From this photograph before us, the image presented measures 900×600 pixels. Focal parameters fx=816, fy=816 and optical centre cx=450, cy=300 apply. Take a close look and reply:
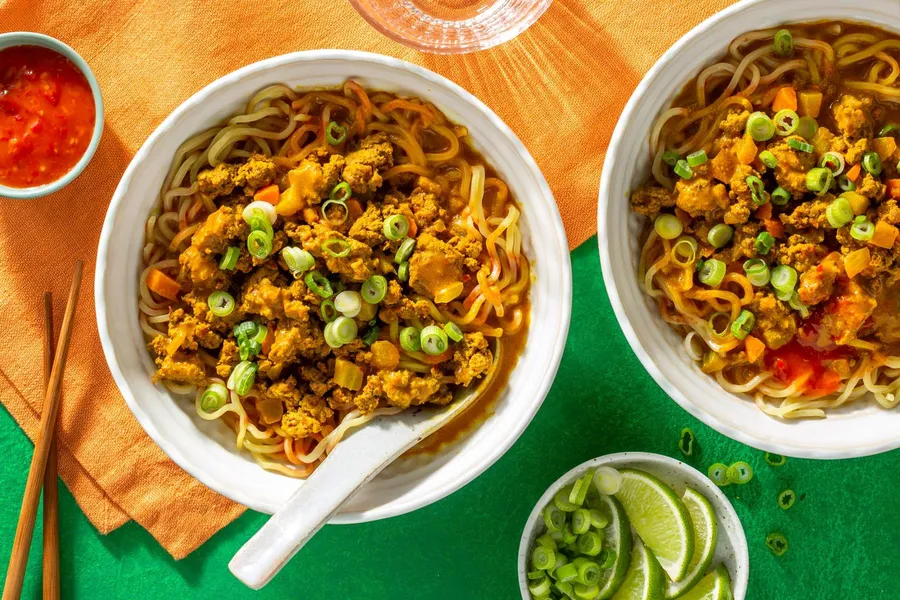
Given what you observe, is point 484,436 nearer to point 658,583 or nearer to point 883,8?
point 658,583

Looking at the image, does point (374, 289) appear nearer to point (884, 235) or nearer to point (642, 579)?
point (642, 579)

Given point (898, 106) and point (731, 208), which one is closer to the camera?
point (731, 208)

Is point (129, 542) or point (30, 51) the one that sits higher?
point (30, 51)

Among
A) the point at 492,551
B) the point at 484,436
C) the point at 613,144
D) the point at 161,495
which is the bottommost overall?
the point at 492,551

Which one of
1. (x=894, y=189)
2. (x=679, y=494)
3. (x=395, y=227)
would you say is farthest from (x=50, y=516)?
(x=894, y=189)

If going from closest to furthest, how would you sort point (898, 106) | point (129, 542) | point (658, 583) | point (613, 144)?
point (613, 144)
point (898, 106)
point (658, 583)
point (129, 542)

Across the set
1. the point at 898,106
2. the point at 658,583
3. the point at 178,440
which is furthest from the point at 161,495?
the point at 898,106

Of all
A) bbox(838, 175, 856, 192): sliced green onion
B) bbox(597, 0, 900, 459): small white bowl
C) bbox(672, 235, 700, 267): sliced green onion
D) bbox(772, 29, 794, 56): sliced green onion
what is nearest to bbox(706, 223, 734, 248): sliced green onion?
bbox(672, 235, 700, 267): sliced green onion

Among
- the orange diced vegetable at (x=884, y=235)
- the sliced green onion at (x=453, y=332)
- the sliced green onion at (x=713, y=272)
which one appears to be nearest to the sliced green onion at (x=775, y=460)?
the sliced green onion at (x=713, y=272)
